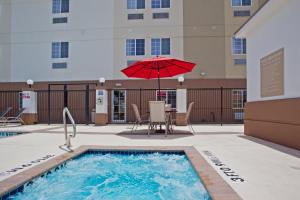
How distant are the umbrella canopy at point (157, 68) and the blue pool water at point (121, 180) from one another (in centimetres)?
411

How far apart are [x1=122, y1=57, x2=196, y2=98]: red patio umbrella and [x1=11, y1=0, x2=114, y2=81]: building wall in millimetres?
7139

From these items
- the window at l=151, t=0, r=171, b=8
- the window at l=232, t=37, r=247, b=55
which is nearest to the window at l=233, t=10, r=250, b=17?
the window at l=232, t=37, r=247, b=55

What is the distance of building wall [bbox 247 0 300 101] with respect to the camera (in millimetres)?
5688

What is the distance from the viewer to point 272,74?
691 cm

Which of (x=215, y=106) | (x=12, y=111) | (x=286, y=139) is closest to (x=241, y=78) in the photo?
(x=215, y=106)

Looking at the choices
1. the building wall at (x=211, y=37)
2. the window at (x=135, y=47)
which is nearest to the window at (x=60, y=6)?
the window at (x=135, y=47)

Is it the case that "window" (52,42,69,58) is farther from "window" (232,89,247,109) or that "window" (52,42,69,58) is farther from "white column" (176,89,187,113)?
"window" (232,89,247,109)

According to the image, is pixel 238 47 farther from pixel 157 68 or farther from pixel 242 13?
pixel 157 68

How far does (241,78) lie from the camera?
16.4 metres

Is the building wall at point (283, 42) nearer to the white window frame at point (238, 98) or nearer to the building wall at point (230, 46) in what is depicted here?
the building wall at point (230, 46)

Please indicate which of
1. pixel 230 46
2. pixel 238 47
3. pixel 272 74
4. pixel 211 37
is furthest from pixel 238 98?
pixel 272 74

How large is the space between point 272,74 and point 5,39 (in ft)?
59.6

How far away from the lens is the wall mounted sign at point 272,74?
640 cm

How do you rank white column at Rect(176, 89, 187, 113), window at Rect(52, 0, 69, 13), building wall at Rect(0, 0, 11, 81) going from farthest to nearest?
building wall at Rect(0, 0, 11, 81)
window at Rect(52, 0, 69, 13)
white column at Rect(176, 89, 187, 113)
